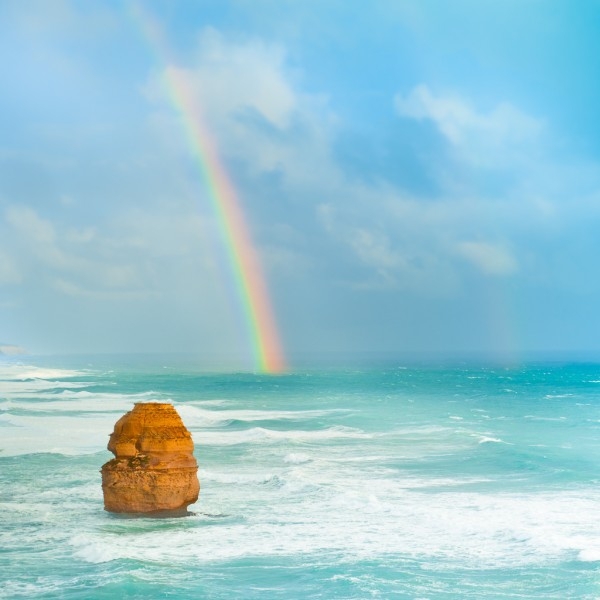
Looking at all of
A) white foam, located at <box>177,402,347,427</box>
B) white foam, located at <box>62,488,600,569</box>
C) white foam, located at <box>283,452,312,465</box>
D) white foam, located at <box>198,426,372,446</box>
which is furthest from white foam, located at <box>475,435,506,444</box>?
white foam, located at <box>177,402,347,427</box>

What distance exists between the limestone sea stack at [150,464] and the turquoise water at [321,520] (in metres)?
0.57

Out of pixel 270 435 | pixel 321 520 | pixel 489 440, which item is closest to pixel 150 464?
pixel 321 520

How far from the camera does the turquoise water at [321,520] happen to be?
55.6 feet

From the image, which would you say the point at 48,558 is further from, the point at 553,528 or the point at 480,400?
the point at 480,400

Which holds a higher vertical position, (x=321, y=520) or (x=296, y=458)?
(x=296, y=458)


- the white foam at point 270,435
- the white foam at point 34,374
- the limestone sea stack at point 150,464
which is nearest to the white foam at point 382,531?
the limestone sea stack at point 150,464

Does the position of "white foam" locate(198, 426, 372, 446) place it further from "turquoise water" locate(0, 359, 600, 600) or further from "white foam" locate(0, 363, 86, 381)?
"white foam" locate(0, 363, 86, 381)

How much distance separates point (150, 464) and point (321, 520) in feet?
16.7

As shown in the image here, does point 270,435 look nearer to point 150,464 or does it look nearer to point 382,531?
point 382,531

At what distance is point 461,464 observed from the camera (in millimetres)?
35094

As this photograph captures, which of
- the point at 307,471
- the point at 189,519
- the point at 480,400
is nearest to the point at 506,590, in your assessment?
the point at 189,519

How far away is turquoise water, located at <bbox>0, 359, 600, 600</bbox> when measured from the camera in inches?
667

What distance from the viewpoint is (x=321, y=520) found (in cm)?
2272

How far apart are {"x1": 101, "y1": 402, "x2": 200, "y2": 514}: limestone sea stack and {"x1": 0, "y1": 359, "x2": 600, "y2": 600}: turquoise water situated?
0.57 m
